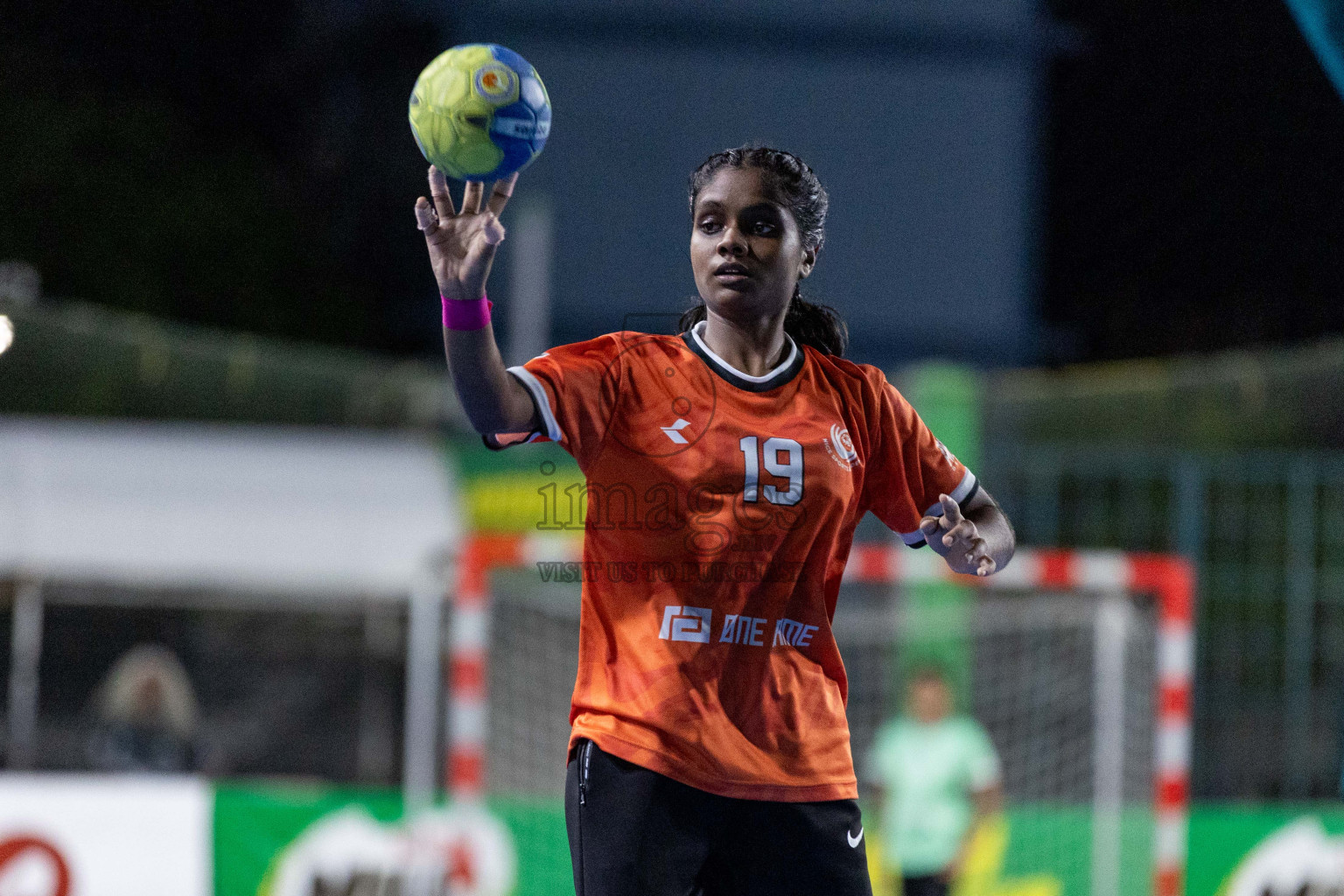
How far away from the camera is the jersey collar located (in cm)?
301

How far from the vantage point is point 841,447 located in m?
3.04

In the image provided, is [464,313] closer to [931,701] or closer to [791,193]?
[791,193]

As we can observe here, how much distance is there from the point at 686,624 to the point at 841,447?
49 cm

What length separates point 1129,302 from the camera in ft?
70.9

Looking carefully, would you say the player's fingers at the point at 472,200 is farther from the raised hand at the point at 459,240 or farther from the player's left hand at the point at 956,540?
the player's left hand at the point at 956,540

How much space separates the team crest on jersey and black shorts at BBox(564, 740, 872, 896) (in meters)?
0.65

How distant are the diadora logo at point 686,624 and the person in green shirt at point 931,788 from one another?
485 cm

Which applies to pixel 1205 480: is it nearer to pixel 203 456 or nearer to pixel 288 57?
pixel 203 456

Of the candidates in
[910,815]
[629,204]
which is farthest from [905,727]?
[629,204]

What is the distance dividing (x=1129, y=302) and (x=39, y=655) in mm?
15414

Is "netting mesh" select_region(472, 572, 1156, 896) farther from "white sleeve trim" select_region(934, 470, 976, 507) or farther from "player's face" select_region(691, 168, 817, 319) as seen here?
"player's face" select_region(691, 168, 817, 319)

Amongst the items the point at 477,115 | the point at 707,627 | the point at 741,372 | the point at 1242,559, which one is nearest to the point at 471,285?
the point at 477,115

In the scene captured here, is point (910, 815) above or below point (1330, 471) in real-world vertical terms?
below

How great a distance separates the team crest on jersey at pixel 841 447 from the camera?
3.02 metres
